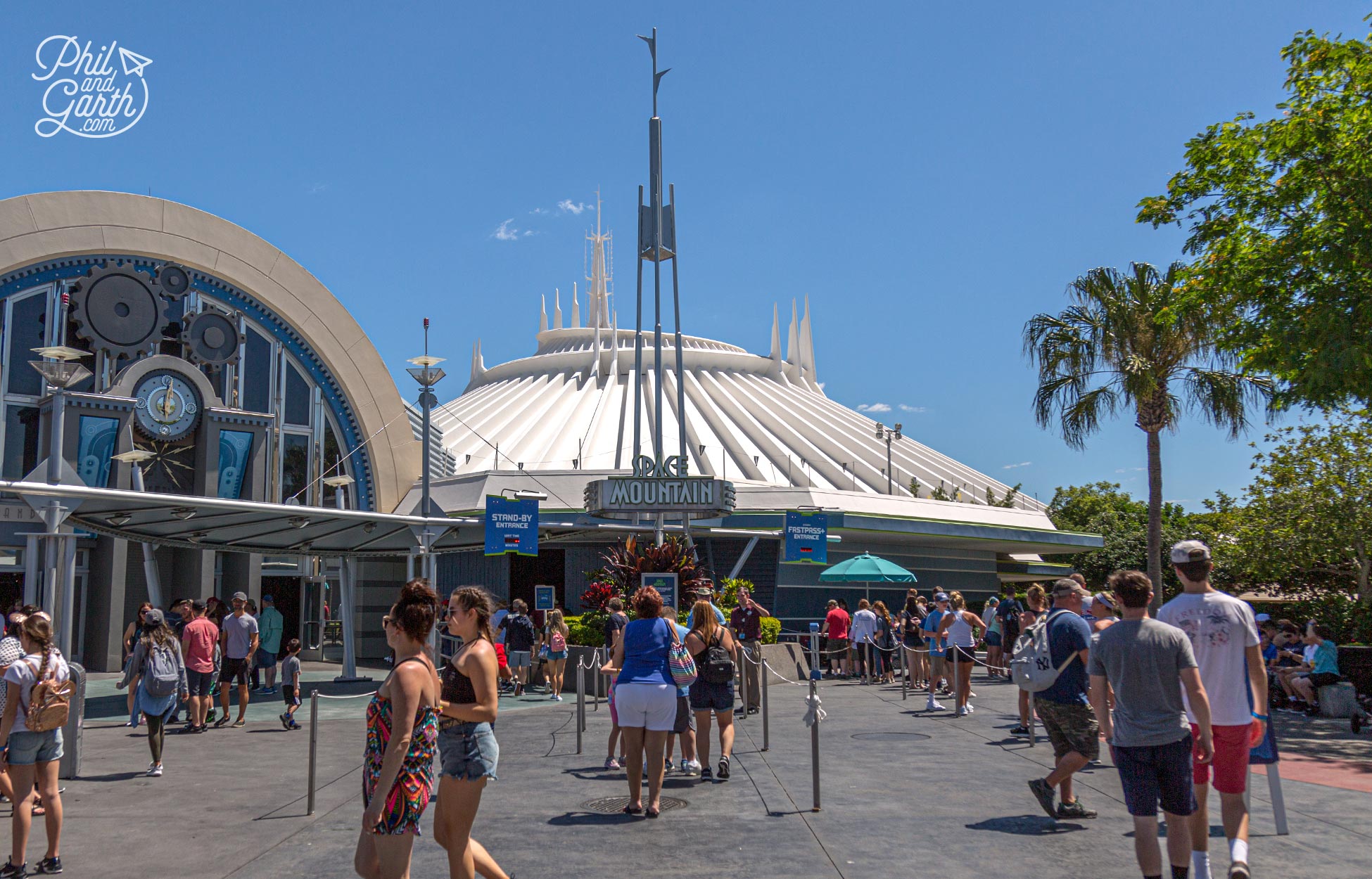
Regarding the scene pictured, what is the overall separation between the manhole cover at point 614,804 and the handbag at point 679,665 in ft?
3.24

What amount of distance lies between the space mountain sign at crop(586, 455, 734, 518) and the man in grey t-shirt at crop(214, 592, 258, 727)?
873 cm

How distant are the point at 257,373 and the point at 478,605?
2425 cm

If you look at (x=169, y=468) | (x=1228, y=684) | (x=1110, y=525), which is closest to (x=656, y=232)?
(x=169, y=468)

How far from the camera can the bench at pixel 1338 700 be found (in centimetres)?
1469

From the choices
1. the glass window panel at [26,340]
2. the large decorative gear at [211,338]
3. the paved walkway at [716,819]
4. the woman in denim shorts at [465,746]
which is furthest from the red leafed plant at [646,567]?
the woman in denim shorts at [465,746]

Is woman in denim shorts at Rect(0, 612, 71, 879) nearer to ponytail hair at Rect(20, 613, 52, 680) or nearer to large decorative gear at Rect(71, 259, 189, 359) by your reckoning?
ponytail hair at Rect(20, 613, 52, 680)

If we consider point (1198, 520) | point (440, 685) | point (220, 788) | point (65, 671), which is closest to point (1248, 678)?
point (440, 685)

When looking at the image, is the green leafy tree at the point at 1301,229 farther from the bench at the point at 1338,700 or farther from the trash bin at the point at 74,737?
the trash bin at the point at 74,737

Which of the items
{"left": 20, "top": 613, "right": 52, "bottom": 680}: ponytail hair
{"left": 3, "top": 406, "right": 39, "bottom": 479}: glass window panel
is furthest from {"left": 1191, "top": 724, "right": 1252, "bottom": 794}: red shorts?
{"left": 3, "top": 406, "right": 39, "bottom": 479}: glass window panel

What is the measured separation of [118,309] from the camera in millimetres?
25375

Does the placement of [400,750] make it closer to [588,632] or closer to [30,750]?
[30,750]

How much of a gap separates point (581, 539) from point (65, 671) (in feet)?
64.3

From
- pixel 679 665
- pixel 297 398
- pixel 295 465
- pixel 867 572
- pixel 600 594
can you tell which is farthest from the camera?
pixel 297 398

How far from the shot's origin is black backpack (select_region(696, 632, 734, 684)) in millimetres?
9773
